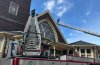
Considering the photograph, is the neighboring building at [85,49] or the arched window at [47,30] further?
the neighboring building at [85,49]

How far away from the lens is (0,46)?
71.8 ft

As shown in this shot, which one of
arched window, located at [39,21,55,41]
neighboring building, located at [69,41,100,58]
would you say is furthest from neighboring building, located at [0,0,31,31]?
neighboring building, located at [69,41,100,58]

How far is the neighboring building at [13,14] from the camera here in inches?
1043

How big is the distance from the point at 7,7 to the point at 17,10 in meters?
1.94

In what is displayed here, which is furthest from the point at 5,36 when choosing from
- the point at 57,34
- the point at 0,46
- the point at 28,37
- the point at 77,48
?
the point at 77,48

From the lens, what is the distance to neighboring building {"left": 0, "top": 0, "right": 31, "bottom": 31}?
26484mm

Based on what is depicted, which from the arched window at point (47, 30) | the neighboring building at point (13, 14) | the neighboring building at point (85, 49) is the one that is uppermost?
the neighboring building at point (13, 14)

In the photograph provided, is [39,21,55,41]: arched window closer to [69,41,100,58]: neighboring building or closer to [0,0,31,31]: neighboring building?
[69,41,100,58]: neighboring building

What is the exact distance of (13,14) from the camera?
28.3 metres

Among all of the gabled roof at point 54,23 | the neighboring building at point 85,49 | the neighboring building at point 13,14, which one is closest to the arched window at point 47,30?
the gabled roof at point 54,23

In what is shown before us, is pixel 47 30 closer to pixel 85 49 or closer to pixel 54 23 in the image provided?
pixel 54 23

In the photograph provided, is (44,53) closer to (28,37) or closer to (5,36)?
(28,37)

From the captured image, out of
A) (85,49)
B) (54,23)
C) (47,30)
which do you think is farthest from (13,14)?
(85,49)

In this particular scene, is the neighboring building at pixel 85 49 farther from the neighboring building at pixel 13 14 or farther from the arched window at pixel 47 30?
the neighboring building at pixel 13 14
